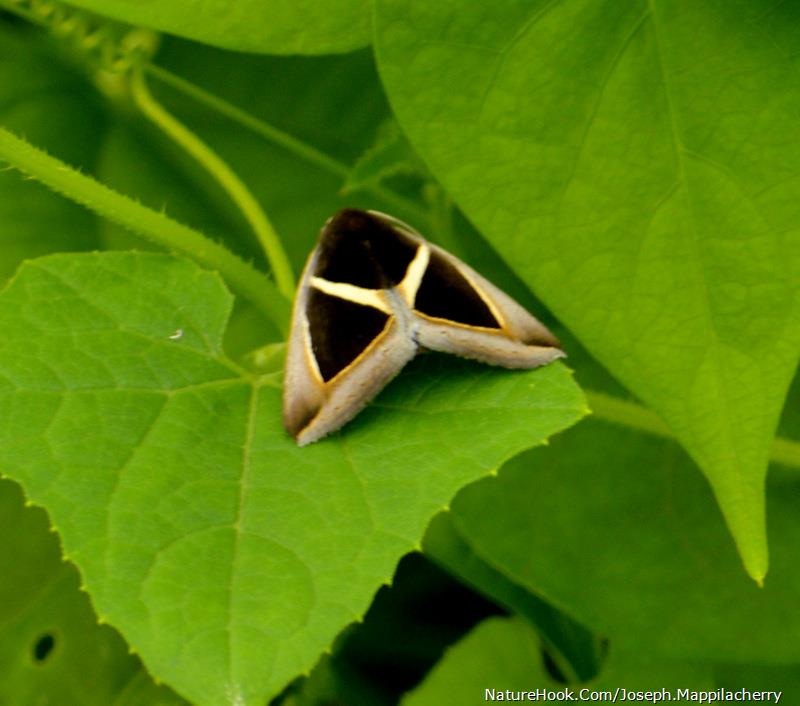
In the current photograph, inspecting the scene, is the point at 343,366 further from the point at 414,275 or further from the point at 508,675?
the point at 508,675

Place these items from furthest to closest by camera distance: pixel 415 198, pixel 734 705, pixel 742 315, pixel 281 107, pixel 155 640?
pixel 281 107 → pixel 415 198 → pixel 734 705 → pixel 742 315 → pixel 155 640

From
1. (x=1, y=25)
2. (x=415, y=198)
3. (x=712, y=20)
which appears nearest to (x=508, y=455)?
(x=712, y=20)

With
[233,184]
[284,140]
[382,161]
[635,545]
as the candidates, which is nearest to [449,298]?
[382,161]

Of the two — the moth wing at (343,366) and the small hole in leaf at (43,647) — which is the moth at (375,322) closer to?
the moth wing at (343,366)

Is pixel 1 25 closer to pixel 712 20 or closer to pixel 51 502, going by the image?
pixel 51 502

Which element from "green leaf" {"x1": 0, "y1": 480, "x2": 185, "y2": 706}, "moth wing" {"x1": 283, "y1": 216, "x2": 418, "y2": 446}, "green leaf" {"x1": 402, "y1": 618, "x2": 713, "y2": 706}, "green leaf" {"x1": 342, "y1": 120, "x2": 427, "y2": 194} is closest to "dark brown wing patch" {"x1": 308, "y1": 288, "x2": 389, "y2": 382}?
"moth wing" {"x1": 283, "y1": 216, "x2": 418, "y2": 446}

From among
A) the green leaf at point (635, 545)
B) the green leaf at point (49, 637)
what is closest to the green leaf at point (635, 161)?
the green leaf at point (635, 545)

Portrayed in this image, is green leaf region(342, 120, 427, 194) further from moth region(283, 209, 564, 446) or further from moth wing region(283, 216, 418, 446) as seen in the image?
moth wing region(283, 216, 418, 446)
